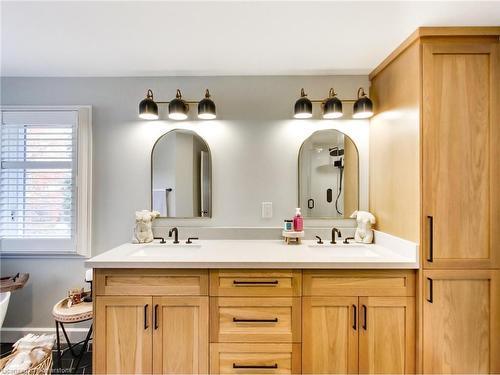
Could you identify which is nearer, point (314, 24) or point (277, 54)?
point (314, 24)

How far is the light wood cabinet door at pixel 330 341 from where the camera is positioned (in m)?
1.56

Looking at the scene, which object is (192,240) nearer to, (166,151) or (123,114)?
(166,151)

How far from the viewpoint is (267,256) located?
1.68m

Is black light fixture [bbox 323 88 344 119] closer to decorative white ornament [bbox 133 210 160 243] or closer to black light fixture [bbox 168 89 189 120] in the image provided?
black light fixture [bbox 168 89 189 120]

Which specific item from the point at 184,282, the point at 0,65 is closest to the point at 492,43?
the point at 184,282

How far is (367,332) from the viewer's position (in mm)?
1560

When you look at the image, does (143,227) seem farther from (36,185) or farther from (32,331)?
(32,331)

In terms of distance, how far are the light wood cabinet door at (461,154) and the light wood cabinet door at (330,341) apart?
58cm

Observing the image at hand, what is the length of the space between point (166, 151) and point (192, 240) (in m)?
0.78

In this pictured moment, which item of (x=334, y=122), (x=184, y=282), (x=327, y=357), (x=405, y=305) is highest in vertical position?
(x=334, y=122)

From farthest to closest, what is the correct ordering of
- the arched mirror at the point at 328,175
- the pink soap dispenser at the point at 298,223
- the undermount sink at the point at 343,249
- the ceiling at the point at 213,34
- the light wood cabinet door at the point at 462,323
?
the arched mirror at the point at 328,175 → the pink soap dispenser at the point at 298,223 → the undermount sink at the point at 343,249 → the light wood cabinet door at the point at 462,323 → the ceiling at the point at 213,34

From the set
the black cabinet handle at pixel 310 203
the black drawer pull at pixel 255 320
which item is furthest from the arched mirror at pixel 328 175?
the black drawer pull at pixel 255 320

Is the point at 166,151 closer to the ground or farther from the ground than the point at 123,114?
closer to the ground

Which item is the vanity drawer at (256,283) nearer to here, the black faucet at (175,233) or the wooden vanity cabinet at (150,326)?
the wooden vanity cabinet at (150,326)
